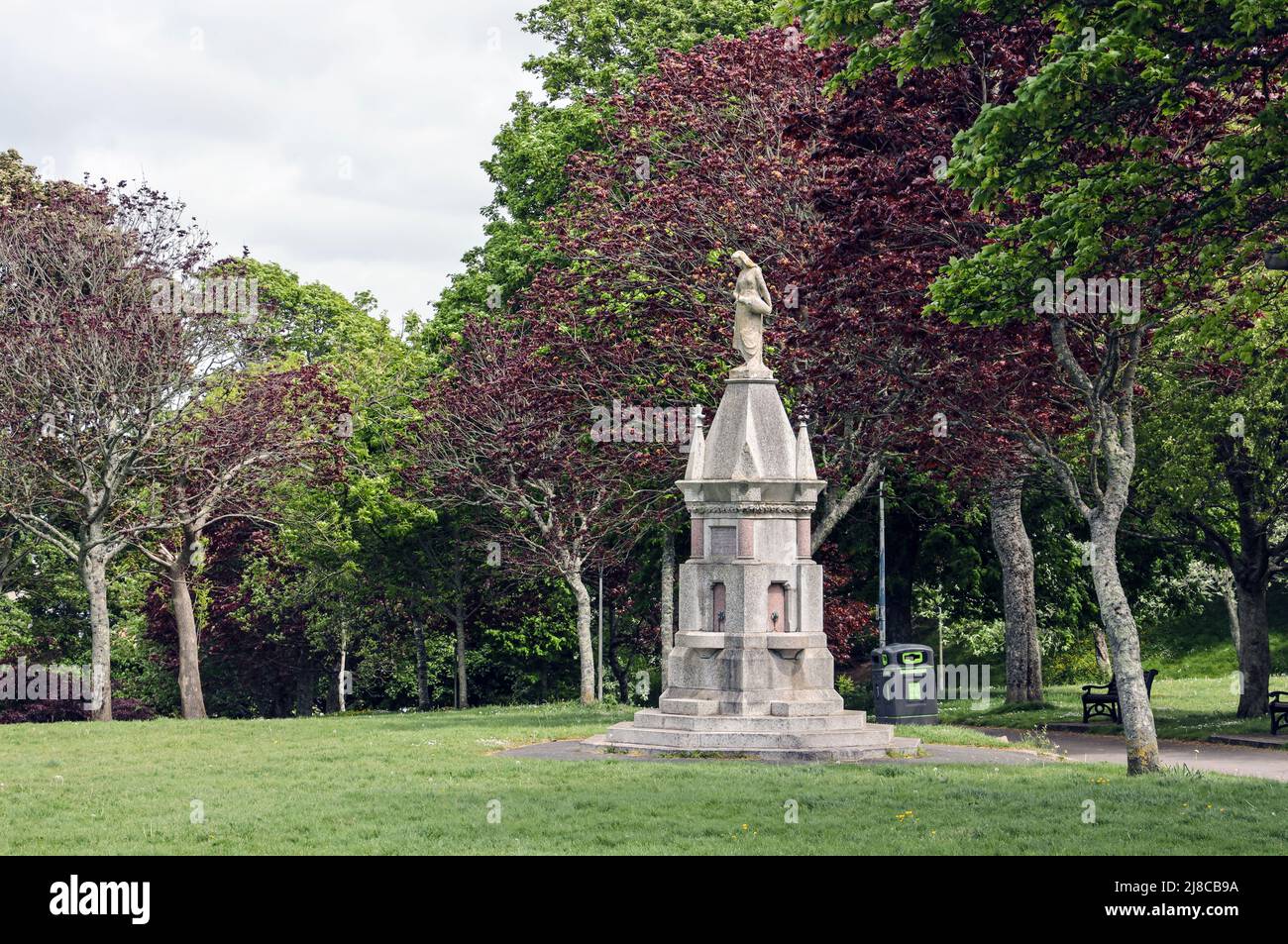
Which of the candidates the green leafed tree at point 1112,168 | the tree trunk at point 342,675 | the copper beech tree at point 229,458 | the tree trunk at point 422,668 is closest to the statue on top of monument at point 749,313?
the green leafed tree at point 1112,168

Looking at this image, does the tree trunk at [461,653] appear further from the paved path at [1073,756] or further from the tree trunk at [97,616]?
the paved path at [1073,756]

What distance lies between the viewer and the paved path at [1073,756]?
65.3 ft

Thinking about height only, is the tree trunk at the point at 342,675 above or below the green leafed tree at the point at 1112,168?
below

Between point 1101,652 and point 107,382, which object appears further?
point 1101,652

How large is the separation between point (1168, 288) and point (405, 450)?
25.8 m

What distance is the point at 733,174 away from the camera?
29.6 meters

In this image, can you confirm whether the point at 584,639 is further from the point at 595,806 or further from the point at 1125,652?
the point at 595,806

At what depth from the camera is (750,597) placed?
72.5ft

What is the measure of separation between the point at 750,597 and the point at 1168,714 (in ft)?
41.9

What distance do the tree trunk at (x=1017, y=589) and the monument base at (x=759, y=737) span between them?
12.1m

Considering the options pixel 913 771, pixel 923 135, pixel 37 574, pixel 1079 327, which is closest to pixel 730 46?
pixel 923 135

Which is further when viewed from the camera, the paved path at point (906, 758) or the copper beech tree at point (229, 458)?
the copper beech tree at point (229, 458)

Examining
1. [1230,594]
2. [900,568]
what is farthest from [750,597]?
[1230,594]

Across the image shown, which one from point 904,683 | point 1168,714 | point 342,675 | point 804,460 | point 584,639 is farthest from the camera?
point 342,675
